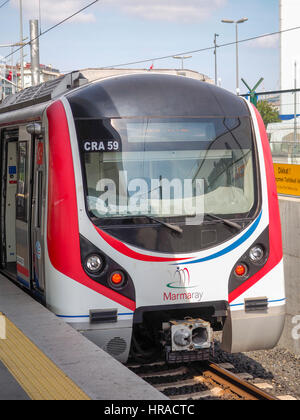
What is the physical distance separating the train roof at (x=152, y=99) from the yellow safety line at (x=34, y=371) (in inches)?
85.1

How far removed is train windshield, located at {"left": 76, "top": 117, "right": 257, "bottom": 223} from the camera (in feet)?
20.3

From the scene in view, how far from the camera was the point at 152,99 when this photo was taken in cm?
643

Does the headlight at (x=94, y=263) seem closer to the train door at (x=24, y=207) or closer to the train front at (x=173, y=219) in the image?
the train front at (x=173, y=219)

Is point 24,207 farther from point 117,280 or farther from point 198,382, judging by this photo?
point 198,382

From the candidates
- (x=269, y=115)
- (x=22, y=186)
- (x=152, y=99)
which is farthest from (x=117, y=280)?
(x=269, y=115)

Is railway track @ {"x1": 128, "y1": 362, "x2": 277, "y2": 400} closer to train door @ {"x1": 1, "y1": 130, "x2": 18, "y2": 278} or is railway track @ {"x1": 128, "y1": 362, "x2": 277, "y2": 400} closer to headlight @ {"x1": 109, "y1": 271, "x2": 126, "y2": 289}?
headlight @ {"x1": 109, "y1": 271, "x2": 126, "y2": 289}

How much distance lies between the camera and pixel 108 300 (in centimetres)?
604

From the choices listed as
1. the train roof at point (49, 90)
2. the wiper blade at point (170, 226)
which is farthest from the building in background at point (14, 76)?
the wiper blade at point (170, 226)

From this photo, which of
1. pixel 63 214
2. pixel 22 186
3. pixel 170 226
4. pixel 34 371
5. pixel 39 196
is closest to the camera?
pixel 34 371

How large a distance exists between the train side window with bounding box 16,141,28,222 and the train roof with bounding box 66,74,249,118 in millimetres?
1324

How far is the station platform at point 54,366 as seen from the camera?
4391 mm

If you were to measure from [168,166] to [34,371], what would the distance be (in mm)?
2412
